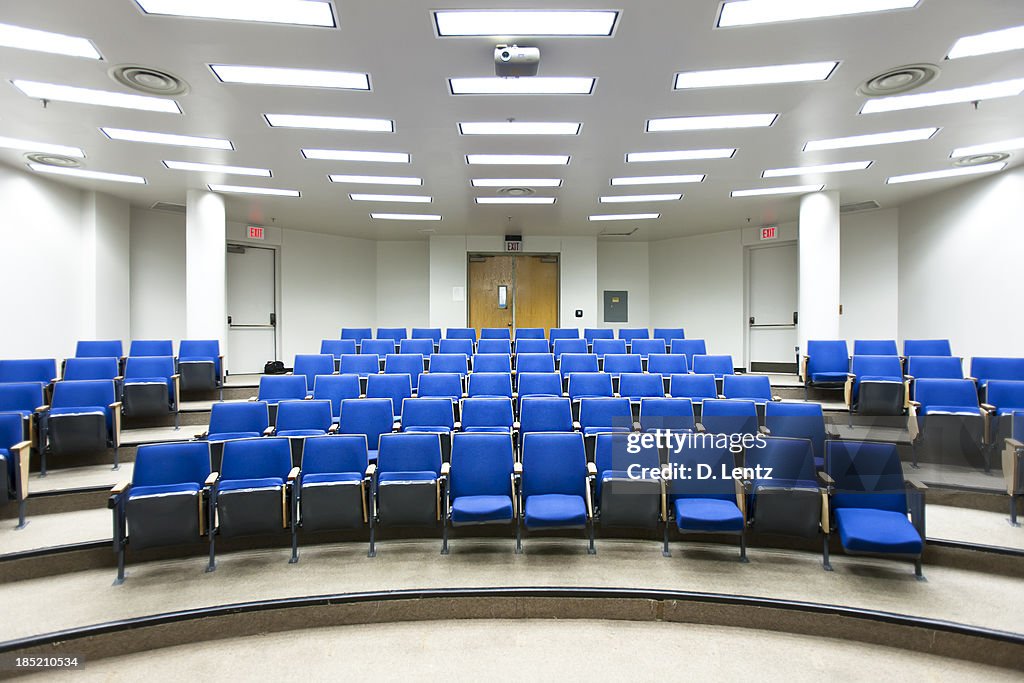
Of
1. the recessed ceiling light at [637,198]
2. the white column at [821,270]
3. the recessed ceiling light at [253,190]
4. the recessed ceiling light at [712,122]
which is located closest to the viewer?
the recessed ceiling light at [712,122]

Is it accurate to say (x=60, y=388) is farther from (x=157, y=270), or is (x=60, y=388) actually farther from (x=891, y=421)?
(x=891, y=421)

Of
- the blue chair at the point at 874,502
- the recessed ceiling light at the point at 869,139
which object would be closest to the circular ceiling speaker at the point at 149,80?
the blue chair at the point at 874,502

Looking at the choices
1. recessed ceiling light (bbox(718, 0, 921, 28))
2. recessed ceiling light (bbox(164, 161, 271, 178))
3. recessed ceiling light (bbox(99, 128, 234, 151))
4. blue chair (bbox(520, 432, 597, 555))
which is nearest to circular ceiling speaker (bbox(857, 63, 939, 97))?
recessed ceiling light (bbox(718, 0, 921, 28))

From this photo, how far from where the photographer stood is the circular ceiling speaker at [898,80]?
14.1 ft

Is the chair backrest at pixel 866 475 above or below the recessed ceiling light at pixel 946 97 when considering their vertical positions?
below

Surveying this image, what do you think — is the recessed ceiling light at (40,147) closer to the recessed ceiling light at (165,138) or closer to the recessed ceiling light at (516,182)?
the recessed ceiling light at (165,138)

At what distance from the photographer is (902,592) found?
10.7 feet

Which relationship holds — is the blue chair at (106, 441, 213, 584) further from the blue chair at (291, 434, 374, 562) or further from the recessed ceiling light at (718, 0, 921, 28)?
the recessed ceiling light at (718, 0, 921, 28)

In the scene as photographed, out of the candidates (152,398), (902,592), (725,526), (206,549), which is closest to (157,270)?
(152,398)

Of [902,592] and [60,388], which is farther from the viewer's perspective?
[60,388]

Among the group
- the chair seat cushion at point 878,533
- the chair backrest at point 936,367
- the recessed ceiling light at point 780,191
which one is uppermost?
the recessed ceiling light at point 780,191

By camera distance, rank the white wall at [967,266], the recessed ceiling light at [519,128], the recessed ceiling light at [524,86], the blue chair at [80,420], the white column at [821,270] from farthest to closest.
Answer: the white column at [821,270], the white wall at [967,266], the recessed ceiling light at [519,128], the blue chair at [80,420], the recessed ceiling light at [524,86]

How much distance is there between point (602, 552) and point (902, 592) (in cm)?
185

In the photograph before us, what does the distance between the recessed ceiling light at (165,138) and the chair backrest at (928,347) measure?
371 inches
